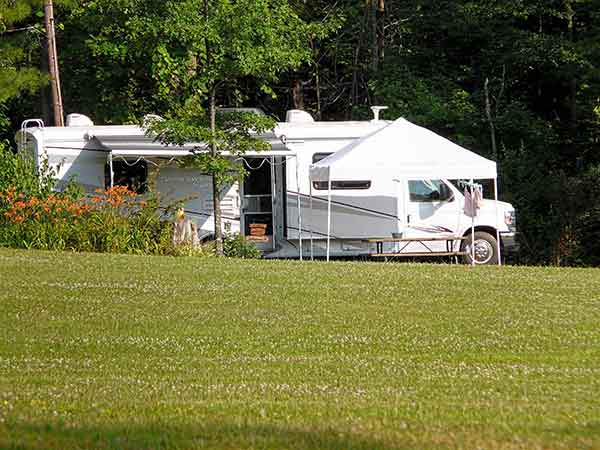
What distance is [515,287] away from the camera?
15.8 meters

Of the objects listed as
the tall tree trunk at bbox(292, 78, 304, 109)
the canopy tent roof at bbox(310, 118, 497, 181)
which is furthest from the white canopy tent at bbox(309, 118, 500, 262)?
the tall tree trunk at bbox(292, 78, 304, 109)

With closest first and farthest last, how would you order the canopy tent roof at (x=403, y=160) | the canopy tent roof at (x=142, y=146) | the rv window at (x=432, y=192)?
the canopy tent roof at (x=403, y=160) → the canopy tent roof at (x=142, y=146) → the rv window at (x=432, y=192)

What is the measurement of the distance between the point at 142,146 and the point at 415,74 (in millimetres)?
12445

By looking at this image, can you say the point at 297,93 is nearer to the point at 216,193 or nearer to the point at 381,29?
the point at 381,29

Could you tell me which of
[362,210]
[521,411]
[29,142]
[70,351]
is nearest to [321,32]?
[362,210]

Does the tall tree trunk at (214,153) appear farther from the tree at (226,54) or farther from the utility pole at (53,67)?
the utility pole at (53,67)

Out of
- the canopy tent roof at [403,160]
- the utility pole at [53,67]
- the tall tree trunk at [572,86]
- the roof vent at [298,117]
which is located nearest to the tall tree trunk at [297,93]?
the tall tree trunk at [572,86]

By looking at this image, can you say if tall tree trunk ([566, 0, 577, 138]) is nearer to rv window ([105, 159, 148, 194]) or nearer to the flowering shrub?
rv window ([105, 159, 148, 194])

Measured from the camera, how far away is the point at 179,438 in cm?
645

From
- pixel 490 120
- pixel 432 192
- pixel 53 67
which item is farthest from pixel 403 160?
pixel 53 67

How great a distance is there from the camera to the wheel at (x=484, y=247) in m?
23.4

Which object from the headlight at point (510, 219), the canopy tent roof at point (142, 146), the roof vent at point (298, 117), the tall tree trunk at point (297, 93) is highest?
the tall tree trunk at point (297, 93)

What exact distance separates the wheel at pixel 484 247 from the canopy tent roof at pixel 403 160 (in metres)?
2.15

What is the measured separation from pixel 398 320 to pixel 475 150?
19039 mm
